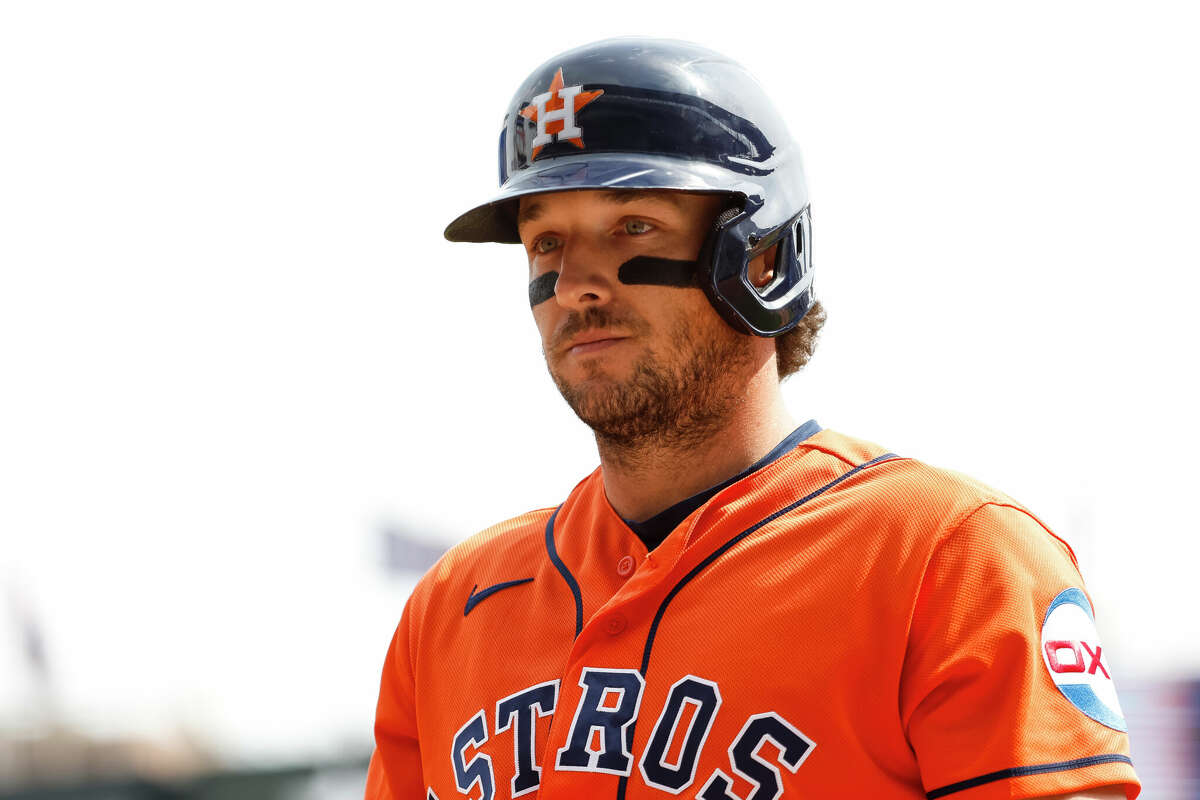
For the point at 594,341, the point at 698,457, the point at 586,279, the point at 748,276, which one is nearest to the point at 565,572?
the point at 698,457

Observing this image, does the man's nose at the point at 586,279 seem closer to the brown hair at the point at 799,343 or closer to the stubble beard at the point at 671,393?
the stubble beard at the point at 671,393

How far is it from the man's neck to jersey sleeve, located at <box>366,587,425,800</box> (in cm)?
58

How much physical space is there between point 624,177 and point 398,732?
1.28 meters

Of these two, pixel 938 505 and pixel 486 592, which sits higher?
pixel 938 505

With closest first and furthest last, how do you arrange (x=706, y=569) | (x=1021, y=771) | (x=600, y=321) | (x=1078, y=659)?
(x=1021, y=771) < (x=1078, y=659) < (x=706, y=569) < (x=600, y=321)

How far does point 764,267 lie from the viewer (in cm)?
274

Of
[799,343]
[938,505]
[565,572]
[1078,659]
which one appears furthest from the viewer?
[799,343]

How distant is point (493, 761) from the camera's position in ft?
7.82

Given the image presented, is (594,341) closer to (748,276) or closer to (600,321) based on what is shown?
(600,321)

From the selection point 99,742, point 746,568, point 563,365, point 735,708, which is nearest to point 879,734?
point 735,708

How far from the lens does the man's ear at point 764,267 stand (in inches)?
106

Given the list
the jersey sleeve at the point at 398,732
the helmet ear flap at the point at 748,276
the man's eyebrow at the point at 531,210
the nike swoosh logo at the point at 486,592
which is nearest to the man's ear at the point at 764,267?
the helmet ear flap at the point at 748,276

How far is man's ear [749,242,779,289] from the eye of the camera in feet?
8.86

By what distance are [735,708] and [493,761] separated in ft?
1.74
